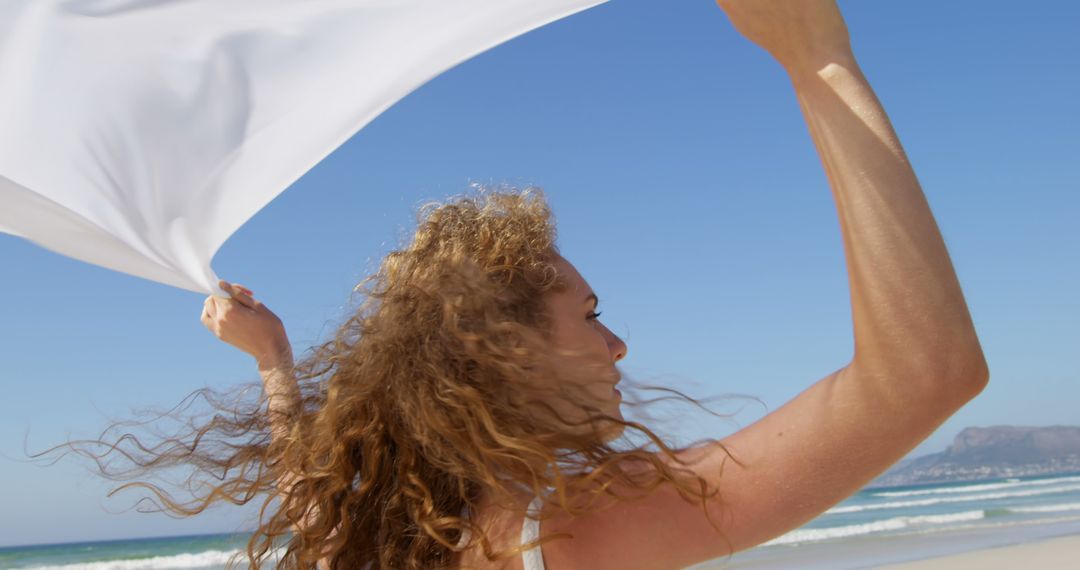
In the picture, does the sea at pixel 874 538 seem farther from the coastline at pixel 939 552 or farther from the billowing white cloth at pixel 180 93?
the billowing white cloth at pixel 180 93

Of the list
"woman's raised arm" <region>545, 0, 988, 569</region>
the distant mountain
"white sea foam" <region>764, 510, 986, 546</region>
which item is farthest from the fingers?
the distant mountain

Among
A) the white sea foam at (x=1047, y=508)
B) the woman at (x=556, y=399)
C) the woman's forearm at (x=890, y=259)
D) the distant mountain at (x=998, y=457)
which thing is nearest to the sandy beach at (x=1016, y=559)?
the white sea foam at (x=1047, y=508)

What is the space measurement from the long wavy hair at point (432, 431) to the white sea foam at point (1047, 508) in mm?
23078

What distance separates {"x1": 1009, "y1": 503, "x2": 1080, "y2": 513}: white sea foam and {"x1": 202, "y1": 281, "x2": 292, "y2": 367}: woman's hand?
22979mm

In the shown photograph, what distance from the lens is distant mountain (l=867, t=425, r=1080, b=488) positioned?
6188 centimetres

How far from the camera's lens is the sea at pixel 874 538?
13750 millimetres

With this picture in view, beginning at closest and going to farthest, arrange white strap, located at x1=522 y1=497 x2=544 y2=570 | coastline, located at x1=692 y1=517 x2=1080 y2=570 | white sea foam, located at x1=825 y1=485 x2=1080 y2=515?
1. white strap, located at x1=522 y1=497 x2=544 y2=570
2. coastline, located at x1=692 y1=517 x2=1080 y2=570
3. white sea foam, located at x1=825 y1=485 x2=1080 y2=515

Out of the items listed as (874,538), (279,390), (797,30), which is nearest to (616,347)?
(279,390)

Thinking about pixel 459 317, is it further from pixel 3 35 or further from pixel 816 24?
pixel 3 35

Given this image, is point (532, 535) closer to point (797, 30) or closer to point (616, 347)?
point (616, 347)

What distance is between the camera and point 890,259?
1267 mm

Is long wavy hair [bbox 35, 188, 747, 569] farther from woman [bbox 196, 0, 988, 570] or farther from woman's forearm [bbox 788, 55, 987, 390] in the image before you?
woman's forearm [bbox 788, 55, 987, 390]

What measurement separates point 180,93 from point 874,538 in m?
17.1

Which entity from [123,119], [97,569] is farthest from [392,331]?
[97,569]
